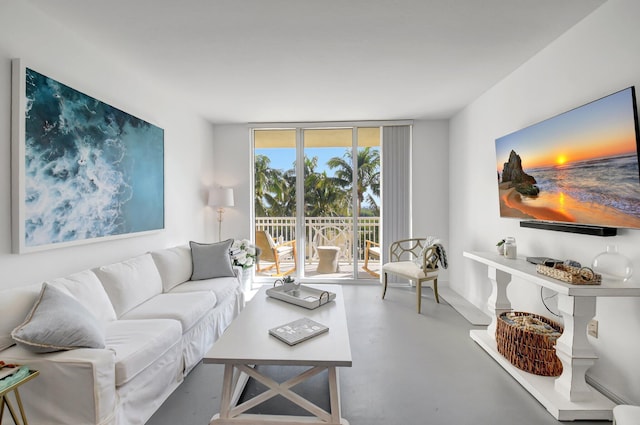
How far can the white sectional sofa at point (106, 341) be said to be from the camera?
1.50 metres

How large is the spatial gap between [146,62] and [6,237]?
180 centimetres

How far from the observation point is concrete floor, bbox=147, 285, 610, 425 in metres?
1.87

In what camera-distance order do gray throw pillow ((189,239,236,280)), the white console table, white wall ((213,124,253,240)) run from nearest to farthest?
the white console table
gray throw pillow ((189,239,236,280))
white wall ((213,124,253,240))

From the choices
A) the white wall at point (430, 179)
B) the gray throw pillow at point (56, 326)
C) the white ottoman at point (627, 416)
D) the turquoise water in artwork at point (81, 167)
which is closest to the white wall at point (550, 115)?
the white wall at point (430, 179)

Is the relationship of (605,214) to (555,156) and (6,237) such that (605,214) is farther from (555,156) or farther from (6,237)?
(6,237)

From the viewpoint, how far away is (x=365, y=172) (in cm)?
500

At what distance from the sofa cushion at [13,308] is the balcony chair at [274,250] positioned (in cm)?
331

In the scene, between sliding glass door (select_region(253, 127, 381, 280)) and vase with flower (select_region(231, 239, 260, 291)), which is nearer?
vase with flower (select_region(231, 239, 260, 291))

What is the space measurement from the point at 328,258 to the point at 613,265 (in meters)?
3.77

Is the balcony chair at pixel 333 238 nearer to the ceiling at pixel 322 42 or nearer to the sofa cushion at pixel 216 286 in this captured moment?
the sofa cushion at pixel 216 286

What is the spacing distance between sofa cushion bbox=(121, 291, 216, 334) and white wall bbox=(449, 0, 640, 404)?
112 inches

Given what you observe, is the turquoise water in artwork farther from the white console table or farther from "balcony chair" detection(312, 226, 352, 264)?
the white console table

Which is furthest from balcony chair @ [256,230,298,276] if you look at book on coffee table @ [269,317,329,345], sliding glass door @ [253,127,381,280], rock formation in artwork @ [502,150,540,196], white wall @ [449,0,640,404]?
rock formation in artwork @ [502,150,540,196]

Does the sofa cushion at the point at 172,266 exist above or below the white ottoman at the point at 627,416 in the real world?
above
